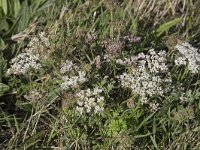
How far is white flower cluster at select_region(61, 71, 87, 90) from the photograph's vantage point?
263 cm

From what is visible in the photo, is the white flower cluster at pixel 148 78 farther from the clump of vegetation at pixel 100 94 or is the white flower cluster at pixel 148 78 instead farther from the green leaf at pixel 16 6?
the green leaf at pixel 16 6

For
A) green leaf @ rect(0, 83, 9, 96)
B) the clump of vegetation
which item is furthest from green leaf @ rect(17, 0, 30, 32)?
green leaf @ rect(0, 83, 9, 96)

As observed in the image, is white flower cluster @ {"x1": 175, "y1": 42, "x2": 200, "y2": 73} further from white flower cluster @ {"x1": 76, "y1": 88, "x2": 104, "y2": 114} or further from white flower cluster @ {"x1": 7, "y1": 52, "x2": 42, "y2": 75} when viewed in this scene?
white flower cluster @ {"x1": 7, "y1": 52, "x2": 42, "y2": 75}

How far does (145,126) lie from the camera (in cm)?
284

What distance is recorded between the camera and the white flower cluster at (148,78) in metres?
2.70

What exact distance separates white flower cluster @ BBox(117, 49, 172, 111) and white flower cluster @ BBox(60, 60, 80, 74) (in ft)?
0.85

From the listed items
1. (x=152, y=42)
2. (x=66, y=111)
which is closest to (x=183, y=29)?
(x=152, y=42)

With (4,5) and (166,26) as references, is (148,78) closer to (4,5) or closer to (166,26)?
(166,26)

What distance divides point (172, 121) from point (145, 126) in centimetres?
18

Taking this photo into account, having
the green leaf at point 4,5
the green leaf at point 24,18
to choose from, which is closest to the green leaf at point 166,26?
the green leaf at point 24,18

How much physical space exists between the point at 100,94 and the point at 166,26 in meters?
1.15

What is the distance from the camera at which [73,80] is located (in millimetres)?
2645

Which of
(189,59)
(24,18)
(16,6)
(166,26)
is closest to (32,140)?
(189,59)

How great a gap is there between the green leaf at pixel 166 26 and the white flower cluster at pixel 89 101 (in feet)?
3.73
